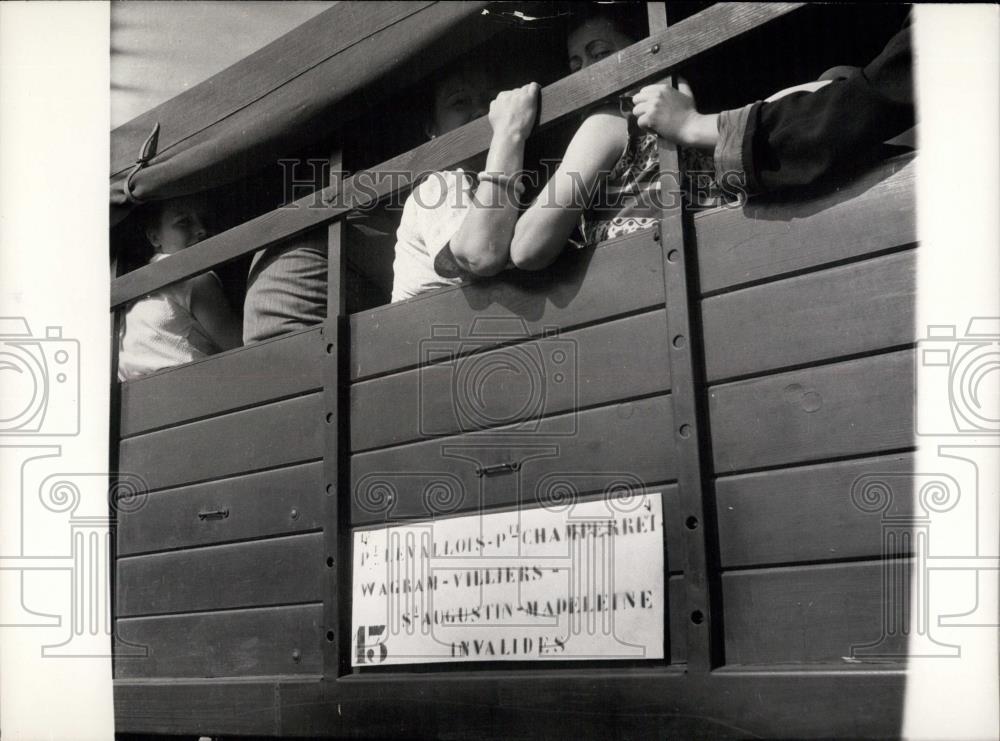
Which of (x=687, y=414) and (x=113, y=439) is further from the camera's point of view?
(x=113, y=439)

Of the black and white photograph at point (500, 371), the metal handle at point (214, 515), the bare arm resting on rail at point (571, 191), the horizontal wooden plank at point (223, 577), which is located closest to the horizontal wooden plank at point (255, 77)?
Result: the black and white photograph at point (500, 371)

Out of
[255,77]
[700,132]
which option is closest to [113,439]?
[255,77]

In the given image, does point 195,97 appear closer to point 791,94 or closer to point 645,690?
point 791,94

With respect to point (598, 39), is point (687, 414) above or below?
below

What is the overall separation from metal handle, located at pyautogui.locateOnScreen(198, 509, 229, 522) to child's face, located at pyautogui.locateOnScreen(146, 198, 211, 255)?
95 cm

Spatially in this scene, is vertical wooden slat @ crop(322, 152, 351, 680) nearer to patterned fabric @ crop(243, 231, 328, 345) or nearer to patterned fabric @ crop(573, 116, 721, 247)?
patterned fabric @ crop(243, 231, 328, 345)

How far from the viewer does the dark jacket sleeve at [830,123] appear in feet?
6.18

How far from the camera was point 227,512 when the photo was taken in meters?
2.90

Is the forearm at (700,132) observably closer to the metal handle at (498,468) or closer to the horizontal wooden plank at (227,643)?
the metal handle at (498,468)
